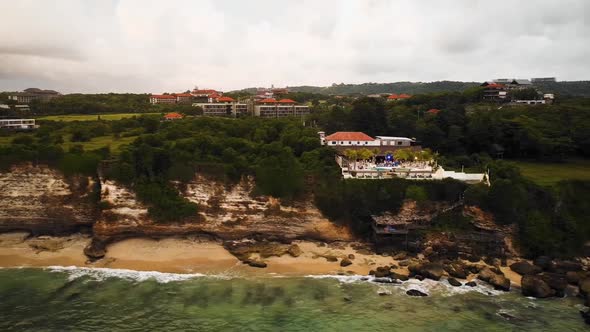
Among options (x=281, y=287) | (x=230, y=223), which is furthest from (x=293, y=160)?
(x=281, y=287)

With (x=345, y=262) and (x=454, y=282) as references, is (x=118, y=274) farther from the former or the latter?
(x=454, y=282)

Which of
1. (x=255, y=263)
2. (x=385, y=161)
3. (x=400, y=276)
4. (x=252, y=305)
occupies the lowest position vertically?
(x=252, y=305)

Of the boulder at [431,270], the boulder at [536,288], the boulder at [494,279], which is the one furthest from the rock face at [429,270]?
the boulder at [536,288]

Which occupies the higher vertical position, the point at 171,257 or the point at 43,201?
the point at 43,201

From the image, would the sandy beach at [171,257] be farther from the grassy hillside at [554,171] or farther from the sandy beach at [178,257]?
the grassy hillside at [554,171]

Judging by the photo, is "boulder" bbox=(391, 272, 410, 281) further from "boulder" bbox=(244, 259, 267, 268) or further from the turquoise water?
"boulder" bbox=(244, 259, 267, 268)

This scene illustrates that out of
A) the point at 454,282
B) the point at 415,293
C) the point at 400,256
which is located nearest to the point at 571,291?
the point at 454,282
